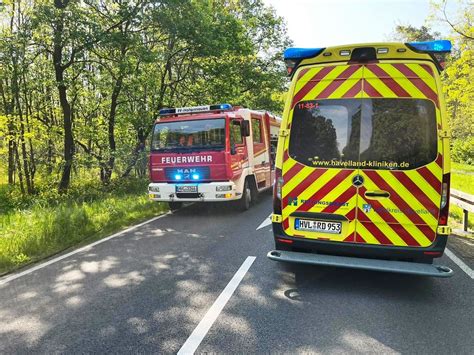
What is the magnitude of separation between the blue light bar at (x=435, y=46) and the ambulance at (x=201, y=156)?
18.4 feet

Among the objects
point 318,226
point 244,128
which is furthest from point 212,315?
point 244,128

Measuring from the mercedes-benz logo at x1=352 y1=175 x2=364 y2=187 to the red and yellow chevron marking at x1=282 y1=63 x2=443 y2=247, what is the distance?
42 millimetres

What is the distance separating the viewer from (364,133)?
175 inches

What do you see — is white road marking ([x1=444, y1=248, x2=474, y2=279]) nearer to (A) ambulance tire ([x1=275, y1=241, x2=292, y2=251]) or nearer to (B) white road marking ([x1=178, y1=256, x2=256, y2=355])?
(A) ambulance tire ([x1=275, y1=241, x2=292, y2=251])

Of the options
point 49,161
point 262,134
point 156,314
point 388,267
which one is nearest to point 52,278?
point 156,314

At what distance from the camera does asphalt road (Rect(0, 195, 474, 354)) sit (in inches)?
133

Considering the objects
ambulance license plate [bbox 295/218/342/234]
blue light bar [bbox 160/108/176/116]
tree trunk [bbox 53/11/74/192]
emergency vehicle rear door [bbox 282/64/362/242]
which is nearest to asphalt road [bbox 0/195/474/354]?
ambulance license plate [bbox 295/218/342/234]

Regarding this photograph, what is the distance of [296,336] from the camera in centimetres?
347

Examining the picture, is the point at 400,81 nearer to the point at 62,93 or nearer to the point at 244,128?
the point at 244,128

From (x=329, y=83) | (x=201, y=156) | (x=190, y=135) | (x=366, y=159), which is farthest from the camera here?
(x=190, y=135)

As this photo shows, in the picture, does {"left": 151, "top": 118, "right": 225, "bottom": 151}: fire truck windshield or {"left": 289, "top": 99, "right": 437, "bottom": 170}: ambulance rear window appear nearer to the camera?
{"left": 289, "top": 99, "right": 437, "bottom": 170}: ambulance rear window

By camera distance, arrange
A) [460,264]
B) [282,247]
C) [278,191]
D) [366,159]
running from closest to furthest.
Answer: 1. [366,159]
2. [278,191]
3. [282,247]
4. [460,264]

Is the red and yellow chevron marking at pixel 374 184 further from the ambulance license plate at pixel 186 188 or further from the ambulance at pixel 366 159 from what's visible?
the ambulance license plate at pixel 186 188

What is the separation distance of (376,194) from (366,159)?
1.39ft
